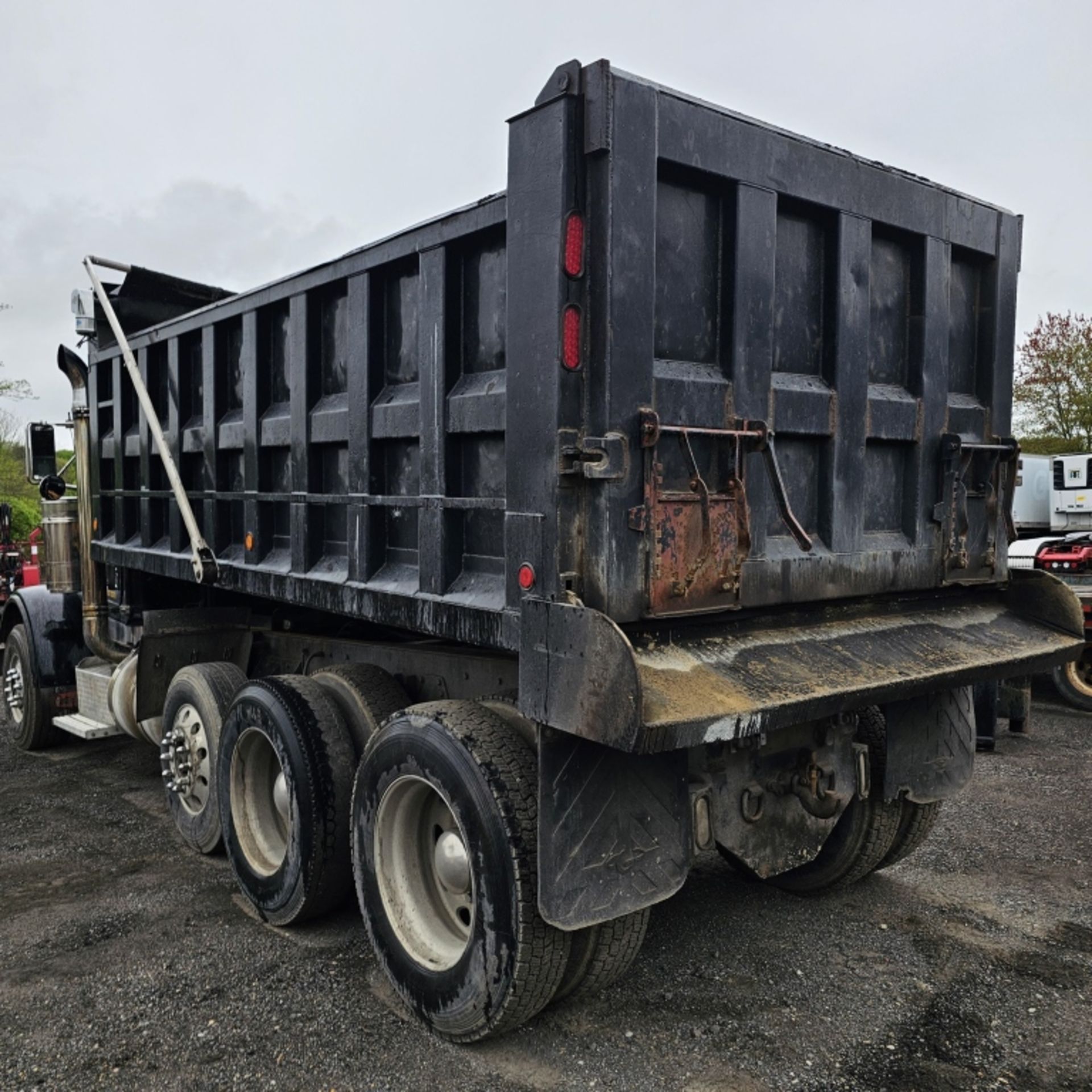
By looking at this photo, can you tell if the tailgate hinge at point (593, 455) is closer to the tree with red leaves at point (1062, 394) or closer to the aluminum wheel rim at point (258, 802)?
the aluminum wheel rim at point (258, 802)

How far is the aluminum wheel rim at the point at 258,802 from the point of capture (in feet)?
14.3

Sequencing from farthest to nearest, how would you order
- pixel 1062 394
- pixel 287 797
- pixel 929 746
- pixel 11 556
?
pixel 1062 394
pixel 11 556
pixel 287 797
pixel 929 746

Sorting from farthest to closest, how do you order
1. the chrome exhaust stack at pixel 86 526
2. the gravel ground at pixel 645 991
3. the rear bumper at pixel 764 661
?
the chrome exhaust stack at pixel 86 526 < the gravel ground at pixel 645 991 < the rear bumper at pixel 764 661

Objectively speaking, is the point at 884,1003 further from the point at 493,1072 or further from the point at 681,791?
the point at 493,1072

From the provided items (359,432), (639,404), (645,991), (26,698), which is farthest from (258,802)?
(26,698)

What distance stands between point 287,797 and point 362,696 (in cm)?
55

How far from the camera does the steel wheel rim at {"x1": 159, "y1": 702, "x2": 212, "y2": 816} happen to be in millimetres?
5043

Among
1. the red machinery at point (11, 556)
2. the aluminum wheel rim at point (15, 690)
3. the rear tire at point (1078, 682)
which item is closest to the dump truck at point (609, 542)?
the aluminum wheel rim at point (15, 690)

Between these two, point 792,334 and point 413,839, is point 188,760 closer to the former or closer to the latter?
point 413,839

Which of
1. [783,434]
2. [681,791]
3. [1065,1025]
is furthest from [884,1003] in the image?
[783,434]

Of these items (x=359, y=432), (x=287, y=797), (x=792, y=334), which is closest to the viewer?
(x=792, y=334)

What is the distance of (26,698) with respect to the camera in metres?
7.32

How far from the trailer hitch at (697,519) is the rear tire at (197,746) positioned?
2.86m

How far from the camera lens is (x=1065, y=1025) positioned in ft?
11.0
